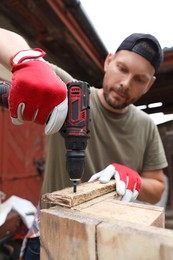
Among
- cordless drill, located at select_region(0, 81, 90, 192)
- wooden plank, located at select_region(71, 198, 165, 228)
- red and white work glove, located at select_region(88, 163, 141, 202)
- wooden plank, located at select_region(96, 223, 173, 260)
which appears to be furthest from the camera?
red and white work glove, located at select_region(88, 163, 141, 202)

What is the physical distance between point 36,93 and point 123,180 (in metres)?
0.59

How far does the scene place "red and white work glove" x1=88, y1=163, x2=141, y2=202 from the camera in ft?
3.14

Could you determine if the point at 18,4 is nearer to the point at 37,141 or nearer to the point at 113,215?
the point at 113,215

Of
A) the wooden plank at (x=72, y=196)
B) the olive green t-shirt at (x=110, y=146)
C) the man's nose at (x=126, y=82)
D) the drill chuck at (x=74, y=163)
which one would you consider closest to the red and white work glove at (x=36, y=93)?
the drill chuck at (x=74, y=163)

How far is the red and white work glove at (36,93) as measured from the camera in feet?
2.31

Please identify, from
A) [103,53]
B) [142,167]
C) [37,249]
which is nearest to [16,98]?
[37,249]

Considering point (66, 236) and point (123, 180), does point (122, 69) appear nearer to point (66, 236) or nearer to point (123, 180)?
point (123, 180)

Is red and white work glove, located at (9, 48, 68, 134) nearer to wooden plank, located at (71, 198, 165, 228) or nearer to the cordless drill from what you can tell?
the cordless drill

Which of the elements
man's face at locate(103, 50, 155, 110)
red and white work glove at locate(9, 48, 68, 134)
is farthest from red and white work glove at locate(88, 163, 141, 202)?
man's face at locate(103, 50, 155, 110)

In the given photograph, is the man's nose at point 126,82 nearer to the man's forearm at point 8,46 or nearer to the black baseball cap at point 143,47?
the black baseball cap at point 143,47

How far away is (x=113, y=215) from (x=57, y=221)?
0.53 ft

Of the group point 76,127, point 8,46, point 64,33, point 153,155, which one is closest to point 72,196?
point 76,127

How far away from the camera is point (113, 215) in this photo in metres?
0.59

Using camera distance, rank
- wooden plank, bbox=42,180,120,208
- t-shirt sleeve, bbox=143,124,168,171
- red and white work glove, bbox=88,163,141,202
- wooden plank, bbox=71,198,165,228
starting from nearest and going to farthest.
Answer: wooden plank, bbox=71,198,165,228 < wooden plank, bbox=42,180,120,208 < red and white work glove, bbox=88,163,141,202 < t-shirt sleeve, bbox=143,124,168,171
